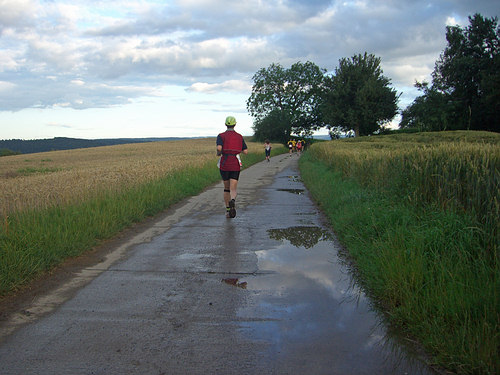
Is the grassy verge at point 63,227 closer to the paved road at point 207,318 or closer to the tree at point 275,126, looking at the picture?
the paved road at point 207,318

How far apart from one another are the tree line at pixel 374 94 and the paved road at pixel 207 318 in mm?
40534

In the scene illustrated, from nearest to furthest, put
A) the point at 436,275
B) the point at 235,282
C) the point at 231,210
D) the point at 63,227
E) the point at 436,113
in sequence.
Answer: the point at 436,275
the point at 235,282
the point at 63,227
the point at 231,210
the point at 436,113

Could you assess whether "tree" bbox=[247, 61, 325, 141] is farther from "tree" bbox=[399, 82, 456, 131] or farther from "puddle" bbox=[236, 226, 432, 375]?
"puddle" bbox=[236, 226, 432, 375]

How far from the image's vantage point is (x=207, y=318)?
3.85 metres

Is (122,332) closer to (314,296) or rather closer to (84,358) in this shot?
(84,358)

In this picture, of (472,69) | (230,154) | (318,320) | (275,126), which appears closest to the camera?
(318,320)

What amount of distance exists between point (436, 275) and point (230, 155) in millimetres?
5822

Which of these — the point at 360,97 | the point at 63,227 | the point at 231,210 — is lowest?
the point at 231,210

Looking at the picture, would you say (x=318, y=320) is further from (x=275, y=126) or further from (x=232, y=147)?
(x=275, y=126)

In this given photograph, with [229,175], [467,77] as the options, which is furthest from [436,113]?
[229,175]

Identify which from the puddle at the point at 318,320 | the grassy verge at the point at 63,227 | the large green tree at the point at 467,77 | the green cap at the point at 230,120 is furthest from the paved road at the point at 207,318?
the large green tree at the point at 467,77

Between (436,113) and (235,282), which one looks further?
(436,113)

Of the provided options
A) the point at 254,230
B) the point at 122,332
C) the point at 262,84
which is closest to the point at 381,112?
the point at 262,84

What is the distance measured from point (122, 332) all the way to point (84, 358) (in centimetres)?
48
